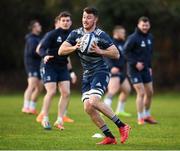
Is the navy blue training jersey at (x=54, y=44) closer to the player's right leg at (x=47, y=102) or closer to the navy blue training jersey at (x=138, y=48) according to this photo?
the player's right leg at (x=47, y=102)

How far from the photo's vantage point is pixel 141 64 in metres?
15.4

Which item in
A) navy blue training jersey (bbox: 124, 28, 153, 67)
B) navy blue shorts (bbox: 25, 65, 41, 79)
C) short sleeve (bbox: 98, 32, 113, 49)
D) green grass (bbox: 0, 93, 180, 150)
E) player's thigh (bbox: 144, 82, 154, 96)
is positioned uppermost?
short sleeve (bbox: 98, 32, 113, 49)

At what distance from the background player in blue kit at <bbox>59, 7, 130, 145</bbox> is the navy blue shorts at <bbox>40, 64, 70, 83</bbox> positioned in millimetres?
2802

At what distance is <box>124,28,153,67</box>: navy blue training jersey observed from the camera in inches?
613

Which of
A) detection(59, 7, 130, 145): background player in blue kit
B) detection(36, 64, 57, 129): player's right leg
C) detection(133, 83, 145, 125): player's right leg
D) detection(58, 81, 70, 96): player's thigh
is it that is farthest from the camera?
detection(133, 83, 145, 125): player's right leg

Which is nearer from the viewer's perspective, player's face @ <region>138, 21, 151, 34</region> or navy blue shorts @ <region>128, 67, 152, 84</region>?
navy blue shorts @ <region>128, 67, 152, 84</region>

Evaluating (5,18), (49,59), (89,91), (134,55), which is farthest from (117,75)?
(5,18)

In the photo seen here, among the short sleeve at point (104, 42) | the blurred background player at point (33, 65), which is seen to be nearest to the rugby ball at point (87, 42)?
the short sleeve at point (104, 42)

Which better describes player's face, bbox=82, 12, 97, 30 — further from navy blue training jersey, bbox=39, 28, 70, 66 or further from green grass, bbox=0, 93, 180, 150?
navy blue training jersey, bbox=39, 28, 70, 66

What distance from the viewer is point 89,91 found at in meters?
11.0

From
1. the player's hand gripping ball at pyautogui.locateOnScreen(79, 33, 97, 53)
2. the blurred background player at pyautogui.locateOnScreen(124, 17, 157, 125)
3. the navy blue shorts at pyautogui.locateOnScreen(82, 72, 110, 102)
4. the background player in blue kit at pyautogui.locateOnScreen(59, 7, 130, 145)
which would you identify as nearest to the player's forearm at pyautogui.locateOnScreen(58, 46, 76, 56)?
the background player in blue kit at pyautogui.locateOnScreen(59, 7, 130, 145)

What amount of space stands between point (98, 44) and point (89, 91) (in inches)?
33.3

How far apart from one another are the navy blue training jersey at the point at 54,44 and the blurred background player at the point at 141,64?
222cm

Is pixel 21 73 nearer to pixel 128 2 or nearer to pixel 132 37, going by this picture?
pixel 128 2
